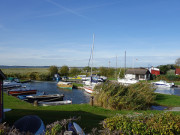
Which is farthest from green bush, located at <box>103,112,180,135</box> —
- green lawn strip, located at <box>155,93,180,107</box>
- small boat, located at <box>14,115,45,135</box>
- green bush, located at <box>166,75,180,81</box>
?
green bush, located at <box>166,75,180,81</box>

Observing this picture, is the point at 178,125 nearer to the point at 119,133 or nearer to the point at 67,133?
the point at 119,133

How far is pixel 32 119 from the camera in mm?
7539

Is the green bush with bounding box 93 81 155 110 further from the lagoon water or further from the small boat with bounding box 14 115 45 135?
the small boat with bounding box 14 115 45 135

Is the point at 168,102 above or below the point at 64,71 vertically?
below

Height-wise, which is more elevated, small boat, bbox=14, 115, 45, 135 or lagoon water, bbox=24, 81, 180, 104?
small boat, bbox=14, 115, 45, 135

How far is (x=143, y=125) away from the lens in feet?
21.6

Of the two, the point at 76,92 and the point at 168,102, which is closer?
the point at 168,102

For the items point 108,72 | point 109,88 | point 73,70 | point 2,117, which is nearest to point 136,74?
point 108,72

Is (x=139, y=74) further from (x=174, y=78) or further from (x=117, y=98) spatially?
(x=117, y=98)

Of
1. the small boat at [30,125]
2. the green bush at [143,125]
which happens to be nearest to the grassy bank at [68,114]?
the small boat at [30,125]

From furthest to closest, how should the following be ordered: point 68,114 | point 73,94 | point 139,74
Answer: point 139,74
point 73,94
point 68,114

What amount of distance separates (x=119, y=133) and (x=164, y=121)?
6.12 ft

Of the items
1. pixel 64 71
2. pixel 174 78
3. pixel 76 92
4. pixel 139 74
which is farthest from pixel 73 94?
pixel 64 71

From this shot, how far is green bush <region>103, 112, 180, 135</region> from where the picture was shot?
645 centimetres
